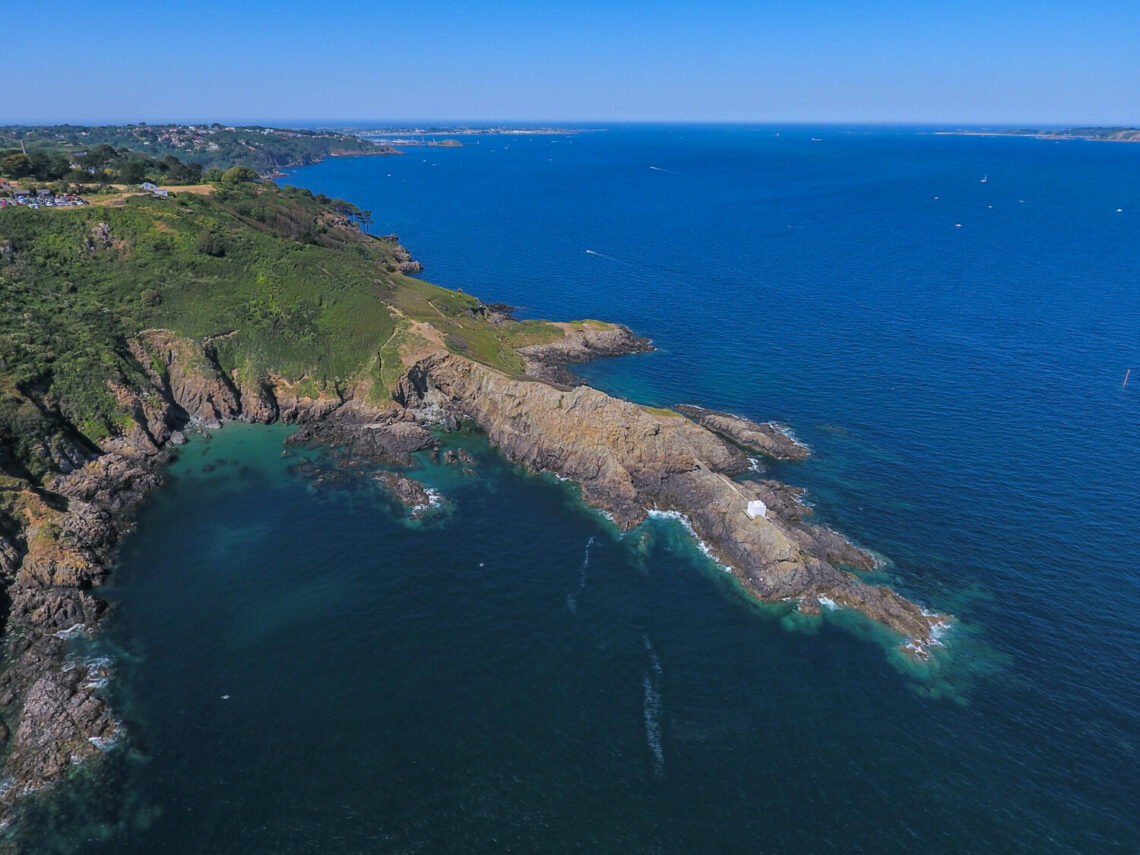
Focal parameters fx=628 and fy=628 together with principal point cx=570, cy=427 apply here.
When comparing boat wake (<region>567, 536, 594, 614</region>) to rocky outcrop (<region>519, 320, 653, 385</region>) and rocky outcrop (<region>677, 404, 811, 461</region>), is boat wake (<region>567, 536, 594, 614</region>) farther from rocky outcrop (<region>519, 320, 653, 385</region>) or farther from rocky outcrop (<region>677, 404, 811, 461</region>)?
rocky outcrop (<region>519, 320, 653, 385</region>)

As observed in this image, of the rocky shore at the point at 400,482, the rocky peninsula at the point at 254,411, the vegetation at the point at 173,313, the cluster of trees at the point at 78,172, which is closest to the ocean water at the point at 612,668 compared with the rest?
the rocky shore at the point at 400,482

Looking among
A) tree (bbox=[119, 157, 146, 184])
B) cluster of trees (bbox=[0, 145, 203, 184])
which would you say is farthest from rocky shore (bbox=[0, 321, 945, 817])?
cluster of trees (bbox=[0, 145, 203, 184])

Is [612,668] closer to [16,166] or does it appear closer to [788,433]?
[788,433]

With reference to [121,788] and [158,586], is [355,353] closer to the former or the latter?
[158,586]

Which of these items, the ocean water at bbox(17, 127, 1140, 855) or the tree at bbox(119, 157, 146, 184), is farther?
the tree at bbox(119, 157, 146, 184)

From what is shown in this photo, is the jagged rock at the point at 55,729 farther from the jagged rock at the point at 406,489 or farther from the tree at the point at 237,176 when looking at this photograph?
the tree at the point at 237,176

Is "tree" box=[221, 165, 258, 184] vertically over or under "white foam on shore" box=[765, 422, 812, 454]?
over

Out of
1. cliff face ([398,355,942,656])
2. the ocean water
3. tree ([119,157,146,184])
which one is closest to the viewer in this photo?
the ocean water
